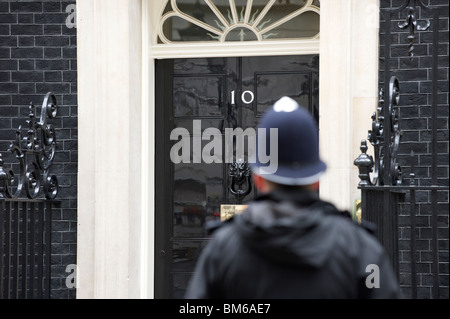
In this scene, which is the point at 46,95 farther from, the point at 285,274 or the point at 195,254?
the point at 285,274

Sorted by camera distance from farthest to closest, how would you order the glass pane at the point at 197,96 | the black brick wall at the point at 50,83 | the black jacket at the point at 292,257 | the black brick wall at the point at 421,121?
the glass pane at the point at 197,96 → the black brick wall at the point at 50,83 → the black brick wall at the point at 421,121 → the black jacket at the point at 292,257

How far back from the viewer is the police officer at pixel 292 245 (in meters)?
2.83

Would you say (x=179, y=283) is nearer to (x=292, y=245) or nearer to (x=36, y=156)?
(x=36, y=156)

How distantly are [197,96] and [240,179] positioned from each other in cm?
83

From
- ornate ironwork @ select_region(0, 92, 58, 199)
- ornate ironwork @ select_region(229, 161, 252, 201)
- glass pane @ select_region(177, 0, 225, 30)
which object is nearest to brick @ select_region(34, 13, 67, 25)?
ornate ironwork @ select_region(0, 92, 58, 199)

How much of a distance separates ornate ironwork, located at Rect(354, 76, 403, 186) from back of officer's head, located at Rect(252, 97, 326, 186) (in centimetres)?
253

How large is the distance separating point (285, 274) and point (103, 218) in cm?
448

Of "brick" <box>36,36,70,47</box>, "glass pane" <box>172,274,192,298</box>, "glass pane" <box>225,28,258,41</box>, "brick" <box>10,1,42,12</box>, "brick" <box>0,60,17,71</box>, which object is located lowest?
"glass pane" <box>172,274,192,298</box>

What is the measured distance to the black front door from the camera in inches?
297

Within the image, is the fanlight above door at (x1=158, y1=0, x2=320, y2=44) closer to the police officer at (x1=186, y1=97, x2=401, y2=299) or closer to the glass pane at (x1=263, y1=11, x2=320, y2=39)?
the glass pane at (x1=263, y1=11, x2=320, y2=39)

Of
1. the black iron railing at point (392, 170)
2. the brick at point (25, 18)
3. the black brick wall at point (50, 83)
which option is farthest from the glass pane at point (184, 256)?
the brick at point (25, 18)

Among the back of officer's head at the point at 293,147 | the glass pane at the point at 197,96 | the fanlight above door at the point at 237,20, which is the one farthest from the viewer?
the glass pane at the point at 197,96

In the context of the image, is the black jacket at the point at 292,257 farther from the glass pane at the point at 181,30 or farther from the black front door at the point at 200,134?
the glass pane at the point at 181,30
